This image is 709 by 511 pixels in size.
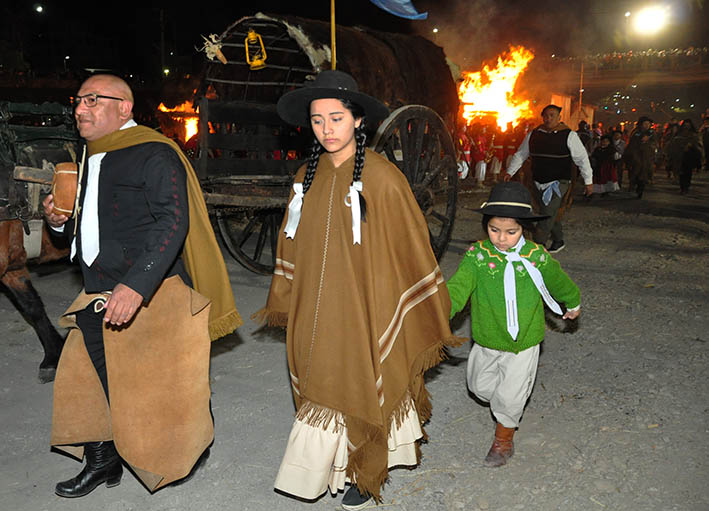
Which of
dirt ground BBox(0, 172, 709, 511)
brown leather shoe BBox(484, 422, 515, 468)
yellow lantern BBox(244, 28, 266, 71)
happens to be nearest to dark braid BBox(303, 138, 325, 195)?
dirt ground BBox(0, 172, 709, 511)

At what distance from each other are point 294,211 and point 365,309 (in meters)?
0.56

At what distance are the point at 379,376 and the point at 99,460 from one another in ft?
5.10

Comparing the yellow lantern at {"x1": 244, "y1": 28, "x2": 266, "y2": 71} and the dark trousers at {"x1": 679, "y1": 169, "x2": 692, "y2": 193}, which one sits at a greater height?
the yellow lantern at {"x1": 244, "y1": 28, "x2": 266, "y2": 71}

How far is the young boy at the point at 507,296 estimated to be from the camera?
2982 mm

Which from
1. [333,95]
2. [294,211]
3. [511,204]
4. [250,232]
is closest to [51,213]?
[294,211]

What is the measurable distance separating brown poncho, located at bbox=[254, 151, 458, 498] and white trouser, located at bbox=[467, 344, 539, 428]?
23.6 inches

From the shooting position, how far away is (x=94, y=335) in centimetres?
279

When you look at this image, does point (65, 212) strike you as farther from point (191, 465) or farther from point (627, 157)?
point (627, 157)

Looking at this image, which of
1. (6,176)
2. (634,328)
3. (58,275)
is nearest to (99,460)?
(6,176)

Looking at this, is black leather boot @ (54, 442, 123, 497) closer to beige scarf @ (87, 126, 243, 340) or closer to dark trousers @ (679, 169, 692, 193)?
beige scarf @ (87, 126, 243, 340)

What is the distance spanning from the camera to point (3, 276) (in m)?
4.41

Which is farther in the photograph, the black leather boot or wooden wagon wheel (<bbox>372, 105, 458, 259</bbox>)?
wooden wagon wheel (<bbox>372, 105, 458, 259</bbox>)

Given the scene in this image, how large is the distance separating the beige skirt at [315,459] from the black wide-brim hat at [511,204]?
3.44 ft

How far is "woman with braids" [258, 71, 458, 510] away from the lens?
2.51 metres
